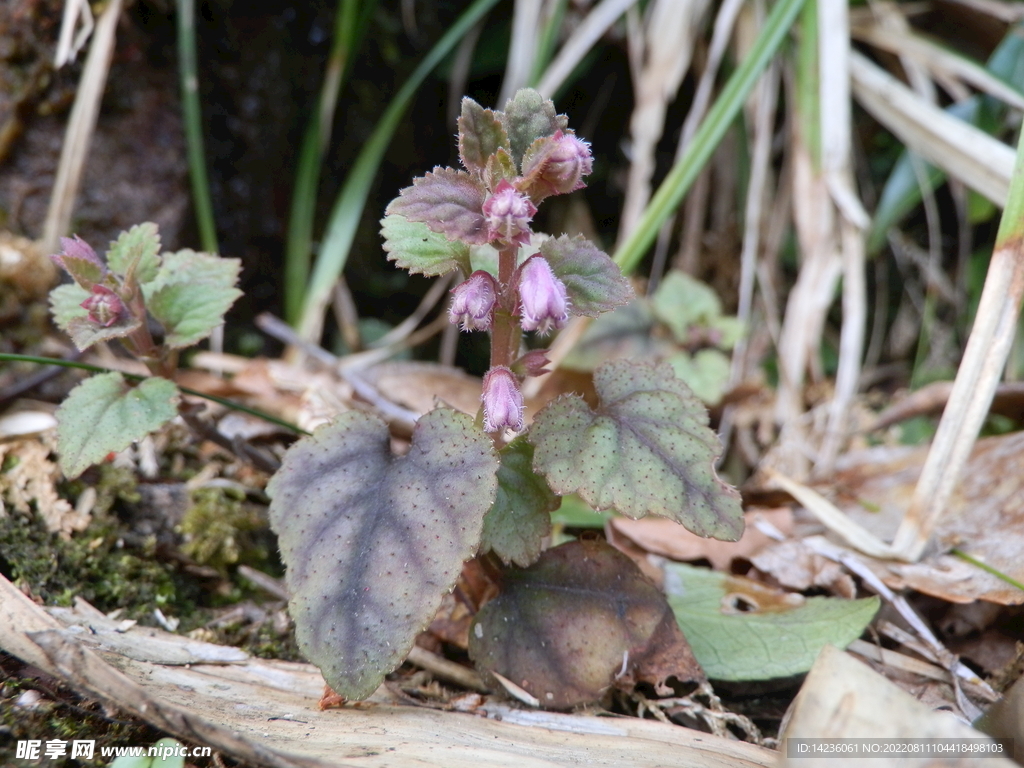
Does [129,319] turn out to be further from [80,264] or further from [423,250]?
[423,250]

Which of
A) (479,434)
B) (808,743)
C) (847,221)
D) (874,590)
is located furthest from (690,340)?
(808,743)

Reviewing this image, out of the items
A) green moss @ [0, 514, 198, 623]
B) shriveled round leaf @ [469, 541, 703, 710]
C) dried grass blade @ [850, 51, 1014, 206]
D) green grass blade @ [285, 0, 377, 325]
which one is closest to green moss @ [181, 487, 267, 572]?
green moss @ [0, 514, 198, 623]

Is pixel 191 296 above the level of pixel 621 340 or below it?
above

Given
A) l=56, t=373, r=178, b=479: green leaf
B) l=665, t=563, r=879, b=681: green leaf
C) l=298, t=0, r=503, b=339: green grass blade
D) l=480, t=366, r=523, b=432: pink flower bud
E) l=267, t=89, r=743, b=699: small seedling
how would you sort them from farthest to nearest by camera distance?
l=298, t=0, r=503, b=339: green grass blade, l=665, t=563, r=879, b=681: green leaf, l=56, t=373, r=178, b=479: green leaf, l=480, t=366, r=523, b=432: pink flower bud, l=267, t=89, r=743, b=699: small seedling

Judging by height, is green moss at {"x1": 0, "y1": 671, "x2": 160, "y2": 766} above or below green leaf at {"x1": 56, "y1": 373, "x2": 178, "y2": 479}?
below

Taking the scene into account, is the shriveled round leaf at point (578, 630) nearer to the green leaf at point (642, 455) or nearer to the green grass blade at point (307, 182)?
the green leaf at point (642, 455)

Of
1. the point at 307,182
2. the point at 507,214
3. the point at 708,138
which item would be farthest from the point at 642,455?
the point at 307,182

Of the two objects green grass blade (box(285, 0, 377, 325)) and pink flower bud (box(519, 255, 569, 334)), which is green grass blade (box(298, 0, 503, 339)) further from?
pink flower bud (box(519, 255, 569, 334))
